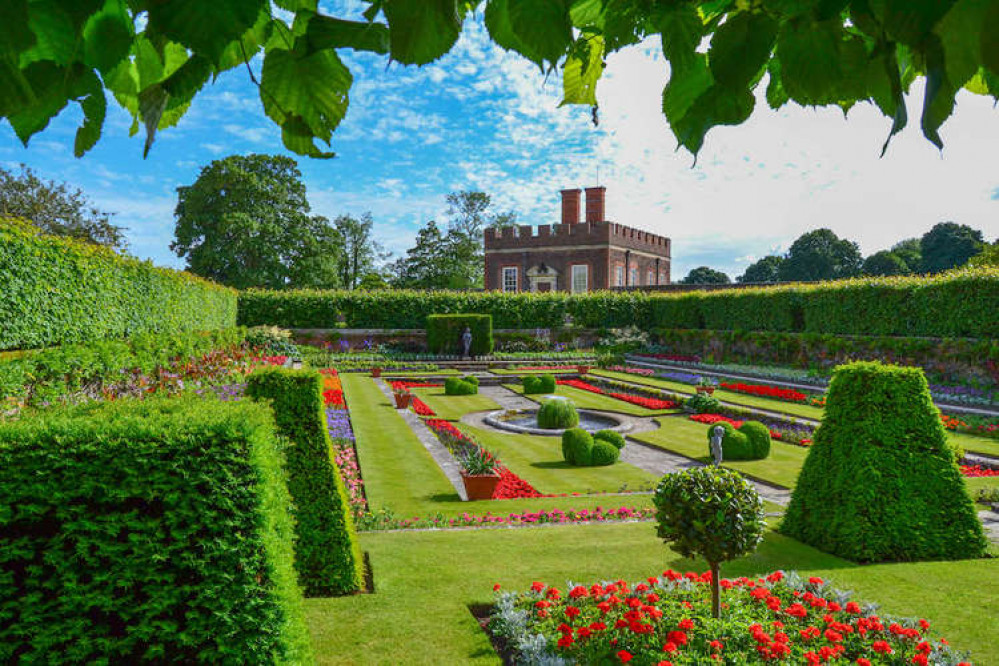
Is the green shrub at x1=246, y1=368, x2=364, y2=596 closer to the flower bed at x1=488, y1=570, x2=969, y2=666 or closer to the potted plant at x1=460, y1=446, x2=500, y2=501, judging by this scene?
the flower bed at x1=488, y1=570, x2=969, y2=666

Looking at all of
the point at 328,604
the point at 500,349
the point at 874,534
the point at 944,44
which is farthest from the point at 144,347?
the point at 500,349

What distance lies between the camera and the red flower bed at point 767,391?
16703 mm

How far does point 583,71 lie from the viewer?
1.41 m

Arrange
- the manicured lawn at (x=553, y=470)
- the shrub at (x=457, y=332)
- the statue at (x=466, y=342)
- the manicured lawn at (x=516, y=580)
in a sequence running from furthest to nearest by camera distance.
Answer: the shrub at (x=457, y=332)
the statue at (x=466, y=342)
the manicured lawn at (x=553, y=470)
the manicured lawn at (x=516, y=580)

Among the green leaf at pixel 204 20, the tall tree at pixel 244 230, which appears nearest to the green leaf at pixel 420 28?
the green leaf at pixel 204 20

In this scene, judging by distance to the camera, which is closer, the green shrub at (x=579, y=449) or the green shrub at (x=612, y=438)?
the green shrub at (x=579, y=449)

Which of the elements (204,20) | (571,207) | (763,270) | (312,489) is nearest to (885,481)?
(312,489)

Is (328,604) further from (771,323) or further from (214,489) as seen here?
(771,323)

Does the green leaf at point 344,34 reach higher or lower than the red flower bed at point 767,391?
higher

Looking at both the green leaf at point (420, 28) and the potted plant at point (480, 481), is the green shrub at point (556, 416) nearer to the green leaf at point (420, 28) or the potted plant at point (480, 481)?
the potted plant at point (480, 481)

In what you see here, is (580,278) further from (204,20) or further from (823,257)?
(204,20)

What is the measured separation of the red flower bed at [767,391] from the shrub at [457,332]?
1196 centimetres

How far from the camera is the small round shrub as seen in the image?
1067cm

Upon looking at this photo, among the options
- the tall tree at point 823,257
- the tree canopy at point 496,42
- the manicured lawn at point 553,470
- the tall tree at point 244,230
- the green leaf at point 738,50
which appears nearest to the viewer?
the tree canopy at point 496,42
